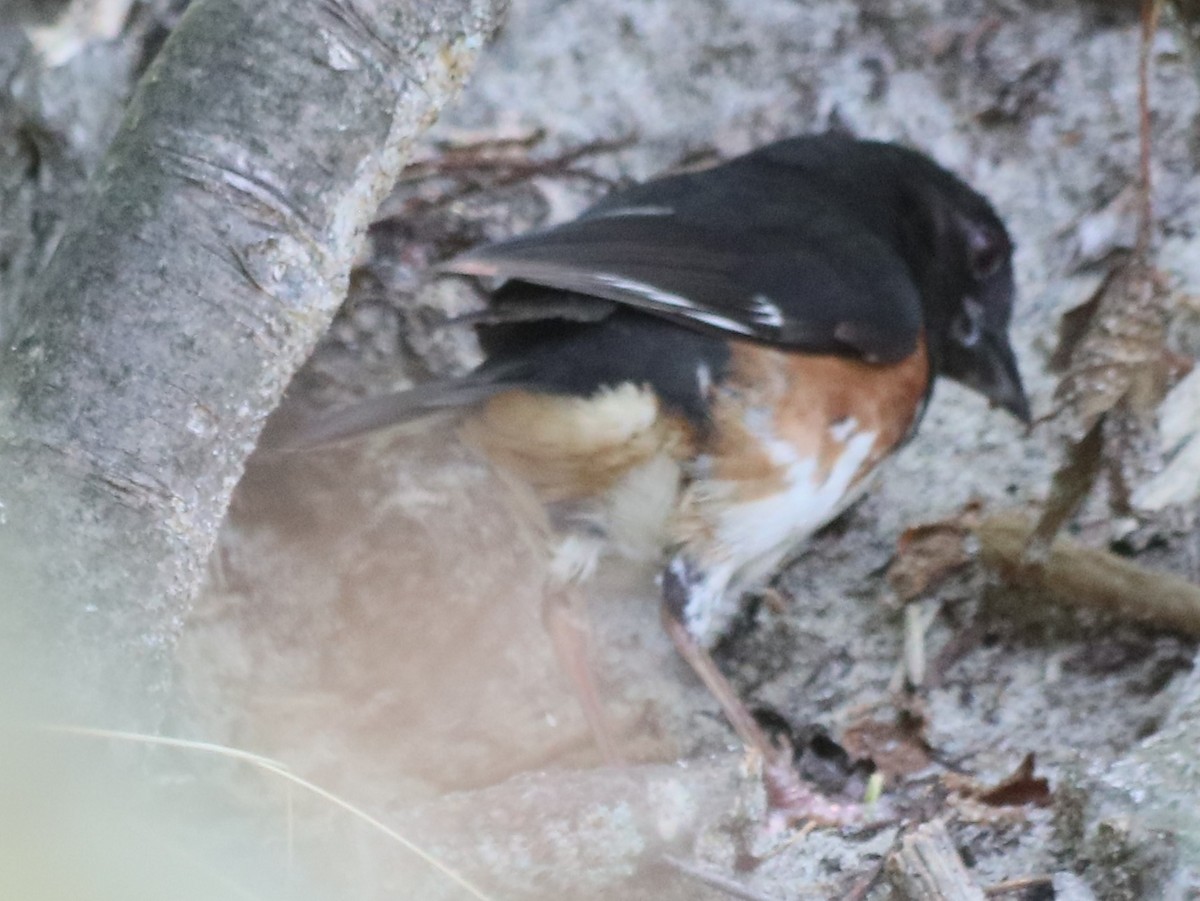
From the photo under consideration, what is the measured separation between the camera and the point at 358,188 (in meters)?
2.27

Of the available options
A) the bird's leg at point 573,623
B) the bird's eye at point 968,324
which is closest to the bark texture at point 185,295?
the bird's leg at point 573,623

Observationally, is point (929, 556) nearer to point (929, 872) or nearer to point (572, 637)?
point (572, 637)

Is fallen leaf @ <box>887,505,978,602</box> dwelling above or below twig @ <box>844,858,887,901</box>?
above

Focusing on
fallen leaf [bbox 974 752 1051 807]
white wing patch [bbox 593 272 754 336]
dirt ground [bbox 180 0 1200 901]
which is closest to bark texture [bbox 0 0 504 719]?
white wing patch [bbox 593 272 754 336]

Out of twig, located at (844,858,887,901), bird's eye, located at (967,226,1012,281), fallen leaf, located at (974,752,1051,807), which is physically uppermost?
bird's eye, located at (967,226,1012,281)

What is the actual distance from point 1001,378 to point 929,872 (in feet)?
4.92

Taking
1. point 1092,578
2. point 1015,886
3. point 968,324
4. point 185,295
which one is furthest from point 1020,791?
point 185,295

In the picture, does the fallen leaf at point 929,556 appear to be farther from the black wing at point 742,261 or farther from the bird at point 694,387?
the black wing at point 742,261

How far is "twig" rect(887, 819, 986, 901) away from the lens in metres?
2.05

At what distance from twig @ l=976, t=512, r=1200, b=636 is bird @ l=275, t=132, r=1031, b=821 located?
0.29m

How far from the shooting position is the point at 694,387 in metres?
2.74

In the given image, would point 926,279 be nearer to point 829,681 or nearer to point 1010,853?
point 829,681

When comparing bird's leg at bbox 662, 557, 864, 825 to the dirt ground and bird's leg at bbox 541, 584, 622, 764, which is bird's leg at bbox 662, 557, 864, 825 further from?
bird's leg at bbox 541, 584, 622, 764

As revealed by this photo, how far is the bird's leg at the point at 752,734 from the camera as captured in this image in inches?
107
